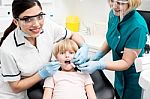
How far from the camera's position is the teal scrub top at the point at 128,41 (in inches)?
59.8

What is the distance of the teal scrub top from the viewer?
4.99ft

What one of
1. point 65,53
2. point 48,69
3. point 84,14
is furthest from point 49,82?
point 84,14

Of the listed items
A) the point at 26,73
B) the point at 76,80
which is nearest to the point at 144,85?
the point at 76,80

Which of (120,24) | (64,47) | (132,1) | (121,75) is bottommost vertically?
(121,75)

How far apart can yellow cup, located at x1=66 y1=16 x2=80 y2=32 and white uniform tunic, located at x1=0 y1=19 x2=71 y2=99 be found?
1624mm

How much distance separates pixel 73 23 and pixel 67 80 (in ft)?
5.97

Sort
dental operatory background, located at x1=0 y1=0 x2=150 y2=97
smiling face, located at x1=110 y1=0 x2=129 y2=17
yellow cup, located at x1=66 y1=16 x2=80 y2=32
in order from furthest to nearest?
yellow cup, located at x1=66 y1=16 x2=80 y2=32 → dental operatory background, located at x1=0 y1=0 x2=150 y2=97 → smiling face, located at x1=110 y1=0 x2=129 y2=17

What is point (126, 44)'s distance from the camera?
155 centimetres

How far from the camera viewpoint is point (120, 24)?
5.39 ft

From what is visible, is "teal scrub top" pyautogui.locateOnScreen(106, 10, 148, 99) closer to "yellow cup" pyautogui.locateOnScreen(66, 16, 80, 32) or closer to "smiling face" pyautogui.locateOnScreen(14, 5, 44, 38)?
"smiling face" pyautogui.locateOnScreen(14, 5, 44, 38)

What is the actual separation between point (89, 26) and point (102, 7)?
340 millimetres

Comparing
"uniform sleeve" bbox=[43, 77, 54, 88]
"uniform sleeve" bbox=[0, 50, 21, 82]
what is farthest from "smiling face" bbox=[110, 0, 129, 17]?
"uniform sleeve" bbox=[0, 50, 21, 82]

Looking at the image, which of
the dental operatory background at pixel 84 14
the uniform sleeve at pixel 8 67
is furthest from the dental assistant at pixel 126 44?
the dental operatory background at pixel 84 14

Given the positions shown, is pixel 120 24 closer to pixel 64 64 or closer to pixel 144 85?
pixel 64 64
